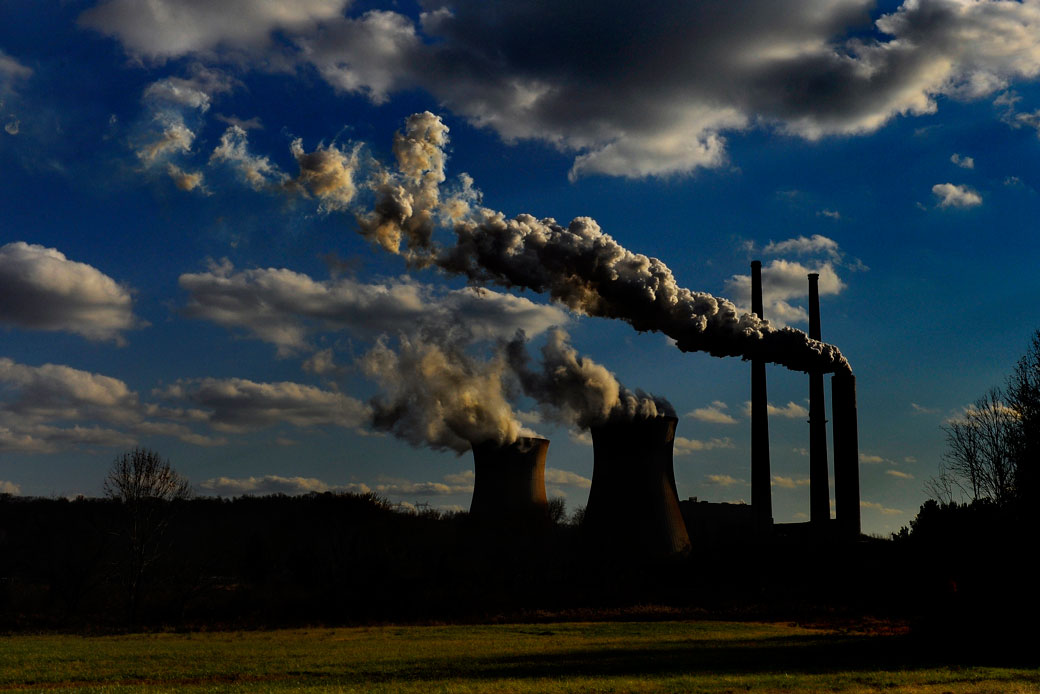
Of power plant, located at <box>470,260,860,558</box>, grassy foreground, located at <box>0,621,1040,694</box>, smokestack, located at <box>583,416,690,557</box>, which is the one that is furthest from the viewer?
power plant, located at <box>470,260,860,558</box>

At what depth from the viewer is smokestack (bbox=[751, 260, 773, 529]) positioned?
3972 centimetres

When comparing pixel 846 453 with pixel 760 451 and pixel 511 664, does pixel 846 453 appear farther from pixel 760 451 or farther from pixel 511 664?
pixel 511 664

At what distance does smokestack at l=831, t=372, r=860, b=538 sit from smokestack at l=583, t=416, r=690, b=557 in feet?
35.6

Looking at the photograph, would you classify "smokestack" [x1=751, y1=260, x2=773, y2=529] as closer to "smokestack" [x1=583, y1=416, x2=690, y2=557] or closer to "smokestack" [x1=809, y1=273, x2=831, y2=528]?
"smokestack" [x1=809, y1=273, x2=831, y2=528]

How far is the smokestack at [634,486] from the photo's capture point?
32.5 metres

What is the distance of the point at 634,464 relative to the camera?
106 feet

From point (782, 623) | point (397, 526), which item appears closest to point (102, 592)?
point (397, 526)

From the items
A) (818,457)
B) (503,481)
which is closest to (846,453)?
(818,457)

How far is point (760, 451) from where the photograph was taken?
131ft

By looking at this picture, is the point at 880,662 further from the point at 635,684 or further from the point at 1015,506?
the point at 1015,506

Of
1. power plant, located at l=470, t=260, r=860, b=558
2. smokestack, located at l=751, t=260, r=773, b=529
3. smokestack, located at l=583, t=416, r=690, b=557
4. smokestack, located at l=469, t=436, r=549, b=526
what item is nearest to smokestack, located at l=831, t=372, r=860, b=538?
power plant, located at l=470, t=260, r=860, b=558

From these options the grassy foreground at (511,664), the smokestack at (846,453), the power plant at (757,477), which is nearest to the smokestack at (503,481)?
the power plant at (757,477)

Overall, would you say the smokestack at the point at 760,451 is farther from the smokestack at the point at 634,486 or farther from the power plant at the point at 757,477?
the smokestack at the point at 634,486

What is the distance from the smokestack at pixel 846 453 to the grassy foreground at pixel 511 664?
17.7 m
